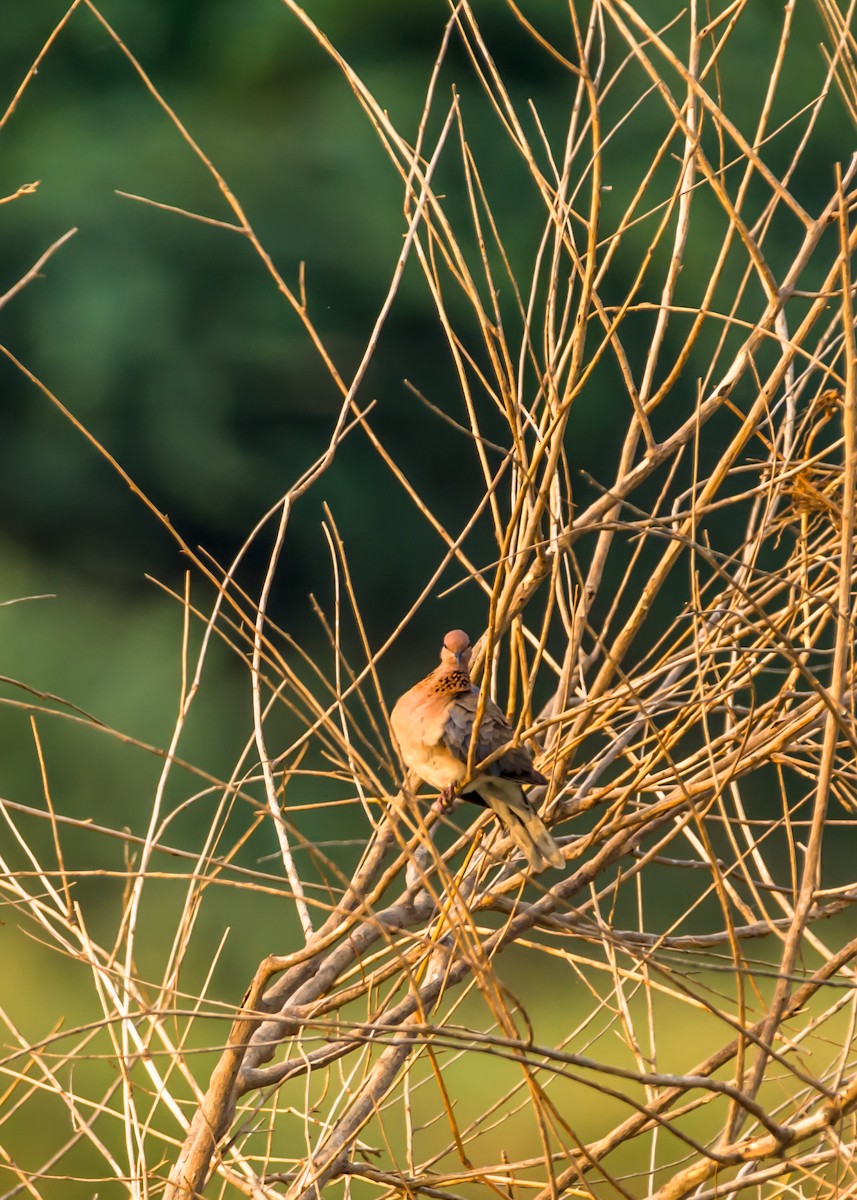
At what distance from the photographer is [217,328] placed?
287cm

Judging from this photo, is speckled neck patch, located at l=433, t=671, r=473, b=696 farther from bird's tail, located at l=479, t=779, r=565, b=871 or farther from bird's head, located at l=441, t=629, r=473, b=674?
bird's tail, located at l=479, t=779, r=565, b=871

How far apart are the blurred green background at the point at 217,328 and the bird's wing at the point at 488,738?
139 centimetres

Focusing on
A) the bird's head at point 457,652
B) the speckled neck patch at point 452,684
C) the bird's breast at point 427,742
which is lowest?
the bird's breast at point 427,742

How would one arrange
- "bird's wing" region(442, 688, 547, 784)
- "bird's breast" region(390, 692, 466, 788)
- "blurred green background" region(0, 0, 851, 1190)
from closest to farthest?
1. "bird's wing" region(442, 688, 547, 784)
2. "bird's breast" region(390, 692, 466, 788)
3. "blurred green background" region(0, 0, 851, 1190)

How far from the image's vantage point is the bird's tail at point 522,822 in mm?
1200

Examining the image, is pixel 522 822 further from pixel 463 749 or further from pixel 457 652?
pixel 457 652

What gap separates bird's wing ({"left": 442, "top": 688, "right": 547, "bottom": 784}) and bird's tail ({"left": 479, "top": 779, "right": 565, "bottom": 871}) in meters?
0.03

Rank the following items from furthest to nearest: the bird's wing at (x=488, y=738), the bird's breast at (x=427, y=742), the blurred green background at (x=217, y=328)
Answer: the blurred green background at (x=217, y=328) → the bird's breast at (x=427, y=742) → the bird's wing at (x=488, y=738)

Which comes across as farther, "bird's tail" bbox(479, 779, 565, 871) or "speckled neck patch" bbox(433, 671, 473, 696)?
"speckled neck patch" bbox(433, 671, 473, 696)

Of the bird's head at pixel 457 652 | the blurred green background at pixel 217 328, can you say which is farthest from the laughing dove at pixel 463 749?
the blurred green background at pixel 217 328

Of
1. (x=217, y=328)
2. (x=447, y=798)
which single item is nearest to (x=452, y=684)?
(x=447, y=798)

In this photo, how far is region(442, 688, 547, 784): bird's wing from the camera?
3.81 ft

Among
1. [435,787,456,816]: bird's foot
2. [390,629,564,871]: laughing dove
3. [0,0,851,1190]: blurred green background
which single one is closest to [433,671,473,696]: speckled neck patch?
[390,629,564,871]: laughing dove

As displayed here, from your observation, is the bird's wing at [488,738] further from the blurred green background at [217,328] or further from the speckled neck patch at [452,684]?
the blurred green background at [217,328]
